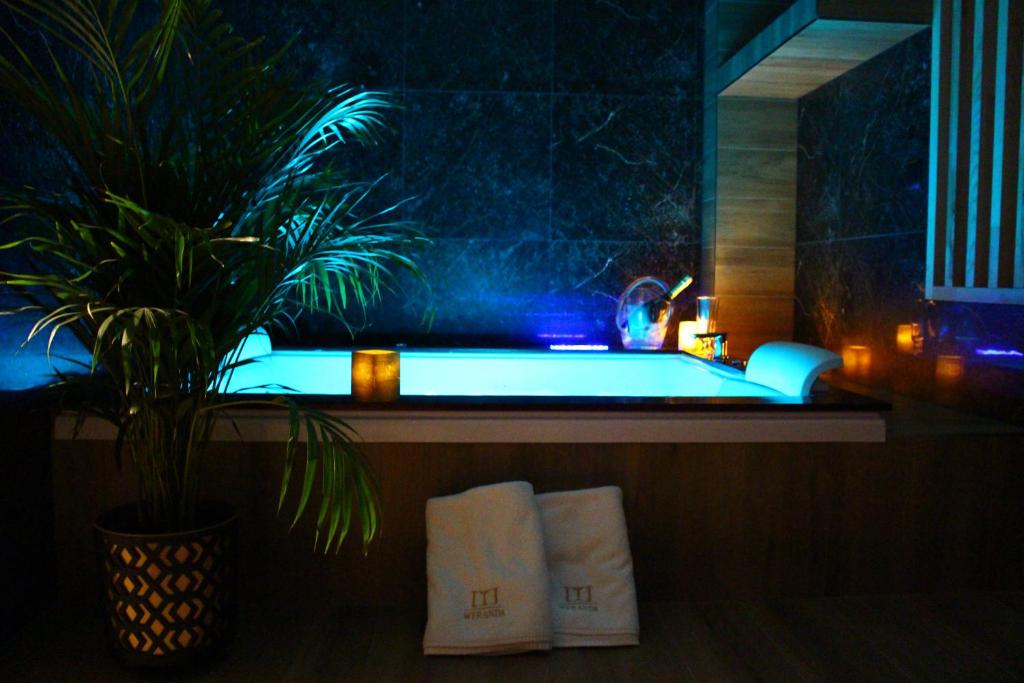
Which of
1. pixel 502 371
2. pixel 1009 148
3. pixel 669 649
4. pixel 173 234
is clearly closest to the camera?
pixel 173 234

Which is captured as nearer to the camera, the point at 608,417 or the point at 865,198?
the point at 608,417

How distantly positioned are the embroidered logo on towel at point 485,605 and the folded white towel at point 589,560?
0.48 feet

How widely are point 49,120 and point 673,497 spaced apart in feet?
5.44

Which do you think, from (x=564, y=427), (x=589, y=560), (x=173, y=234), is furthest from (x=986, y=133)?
(x=173, y=234)

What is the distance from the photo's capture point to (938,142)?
8.82 ft

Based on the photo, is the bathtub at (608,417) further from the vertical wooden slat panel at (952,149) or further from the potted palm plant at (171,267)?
the vertical wooden slat panel at (952,149)

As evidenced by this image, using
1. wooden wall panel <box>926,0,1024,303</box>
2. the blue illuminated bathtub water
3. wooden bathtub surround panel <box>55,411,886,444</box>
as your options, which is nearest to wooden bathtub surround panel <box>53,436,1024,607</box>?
wooden bathtub surround panel <box>55,411,886,444</box>

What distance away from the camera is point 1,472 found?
2090 mm

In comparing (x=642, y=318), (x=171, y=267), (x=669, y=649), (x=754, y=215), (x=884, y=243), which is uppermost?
(x=754, y=215)

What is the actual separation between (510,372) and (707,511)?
1412 millimetres

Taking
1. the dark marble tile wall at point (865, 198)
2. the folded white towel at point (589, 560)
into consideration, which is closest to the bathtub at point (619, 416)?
the folded white towel at point (589, 560)

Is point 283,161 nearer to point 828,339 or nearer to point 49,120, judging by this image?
point 49,120

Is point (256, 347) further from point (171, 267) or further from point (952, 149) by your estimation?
point (952, 149)

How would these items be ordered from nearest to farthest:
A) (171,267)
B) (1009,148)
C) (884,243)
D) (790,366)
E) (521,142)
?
(171,267) → (1009,148) → (790,366) → (884,243) → (521,142)
